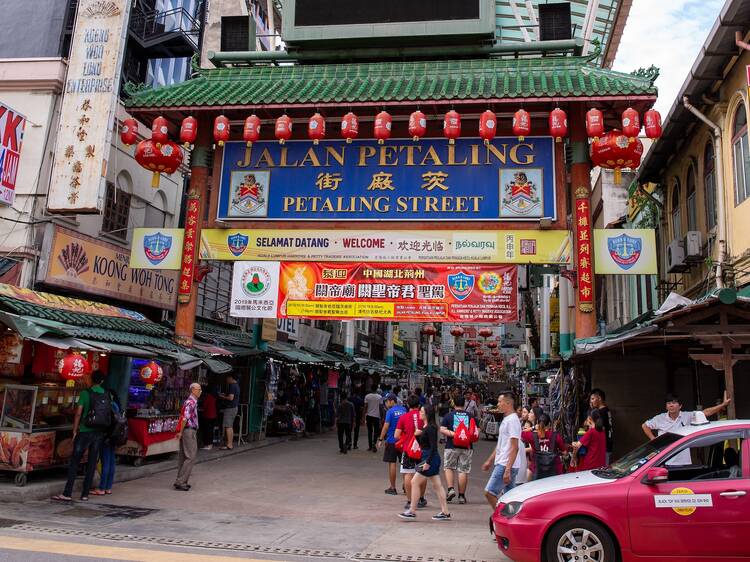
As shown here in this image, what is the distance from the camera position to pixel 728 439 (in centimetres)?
673

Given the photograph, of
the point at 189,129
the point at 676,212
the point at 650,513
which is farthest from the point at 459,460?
the point at 676,212

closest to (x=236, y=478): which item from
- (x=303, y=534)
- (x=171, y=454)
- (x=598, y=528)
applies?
(x=171, y=454)

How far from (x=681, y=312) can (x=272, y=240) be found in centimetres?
914

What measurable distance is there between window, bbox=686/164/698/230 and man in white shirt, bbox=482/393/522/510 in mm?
9517

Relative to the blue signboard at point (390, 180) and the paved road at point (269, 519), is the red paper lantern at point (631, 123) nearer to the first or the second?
the blue signboard at point (390, 180)

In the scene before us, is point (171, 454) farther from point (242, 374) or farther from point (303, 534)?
point (303, 534)

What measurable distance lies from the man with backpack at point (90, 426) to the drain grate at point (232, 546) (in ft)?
6.16

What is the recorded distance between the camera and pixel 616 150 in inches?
529

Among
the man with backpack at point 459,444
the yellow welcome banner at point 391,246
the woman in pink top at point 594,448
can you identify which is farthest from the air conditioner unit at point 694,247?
the man with backpack at point 459,444

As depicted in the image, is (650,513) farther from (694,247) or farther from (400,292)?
(694,247)

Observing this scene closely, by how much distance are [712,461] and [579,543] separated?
6.58ft

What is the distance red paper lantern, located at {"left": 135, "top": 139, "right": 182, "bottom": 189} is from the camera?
14.8 meters

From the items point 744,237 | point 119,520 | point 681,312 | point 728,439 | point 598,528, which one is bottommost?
point 119,520

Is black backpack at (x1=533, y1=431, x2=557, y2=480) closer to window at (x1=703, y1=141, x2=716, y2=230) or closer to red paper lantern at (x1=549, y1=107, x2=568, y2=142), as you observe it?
red paper lantern at (x1=549, y1=107, x2=568, y2=142)
